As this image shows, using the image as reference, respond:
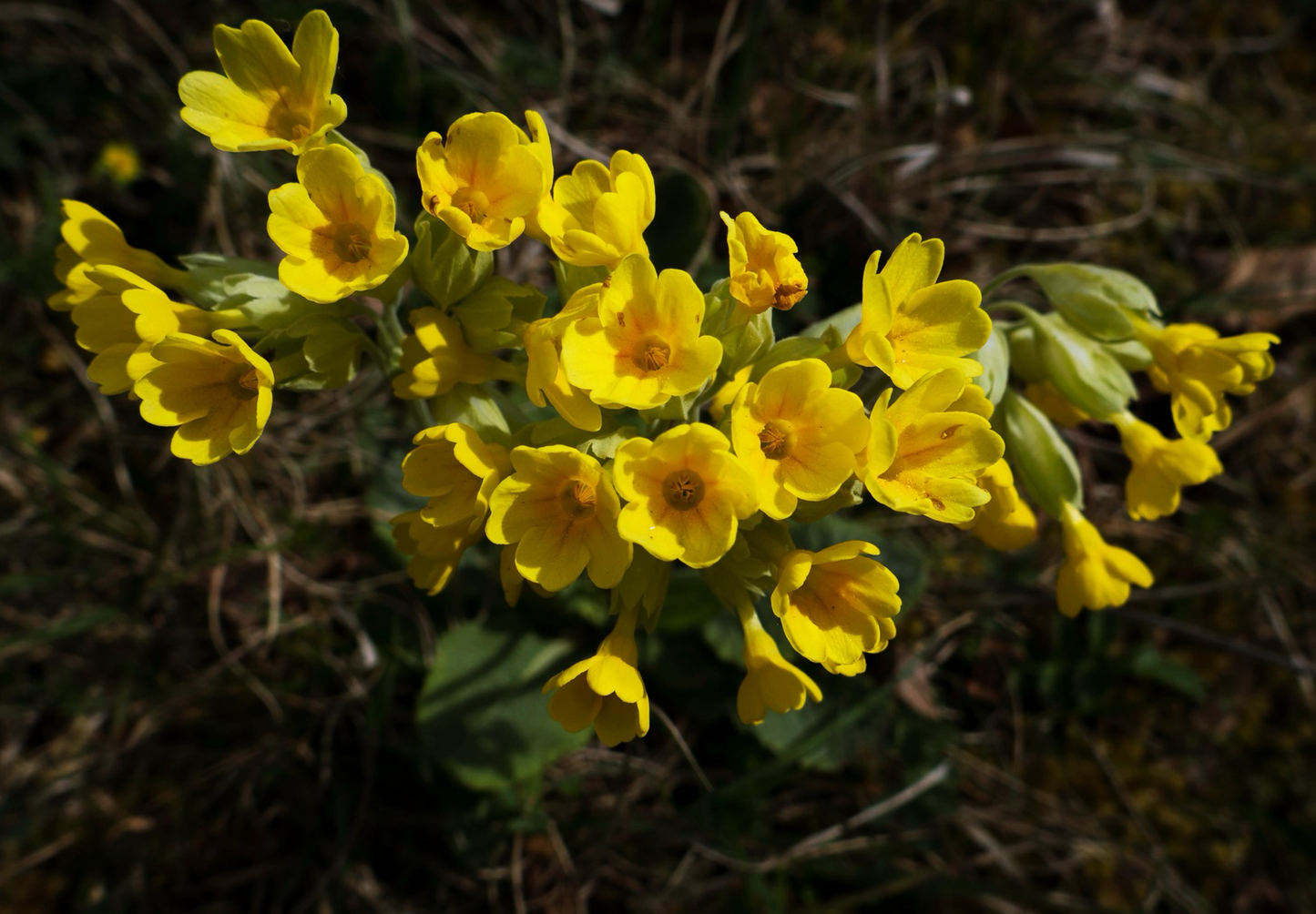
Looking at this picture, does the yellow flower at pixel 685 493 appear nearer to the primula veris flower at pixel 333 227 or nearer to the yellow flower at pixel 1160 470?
the primula veris flower at pixel 333 227

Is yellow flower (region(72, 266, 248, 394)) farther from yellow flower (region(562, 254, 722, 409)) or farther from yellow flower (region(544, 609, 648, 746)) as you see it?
yellow flower (region(544, 609, 648, 746))

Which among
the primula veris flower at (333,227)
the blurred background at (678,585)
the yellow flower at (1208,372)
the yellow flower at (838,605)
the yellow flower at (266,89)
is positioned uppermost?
the yellow flower at (266,89)

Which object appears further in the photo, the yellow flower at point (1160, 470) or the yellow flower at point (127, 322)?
the yellow flower at point (1160, 470)

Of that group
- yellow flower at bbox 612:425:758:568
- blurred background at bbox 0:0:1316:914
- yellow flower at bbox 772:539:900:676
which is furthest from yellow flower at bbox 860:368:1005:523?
blurred background at bbox 0:0:1316:914

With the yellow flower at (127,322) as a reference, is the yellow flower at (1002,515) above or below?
below

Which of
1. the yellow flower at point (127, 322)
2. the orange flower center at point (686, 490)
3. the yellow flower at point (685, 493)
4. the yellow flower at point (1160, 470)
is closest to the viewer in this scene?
the yellow flower at point (685, 493)

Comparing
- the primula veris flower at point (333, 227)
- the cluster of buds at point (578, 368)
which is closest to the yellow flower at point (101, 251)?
the cluster of buds at point (578, 368)

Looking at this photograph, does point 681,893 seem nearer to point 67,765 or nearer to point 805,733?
point 805,733
